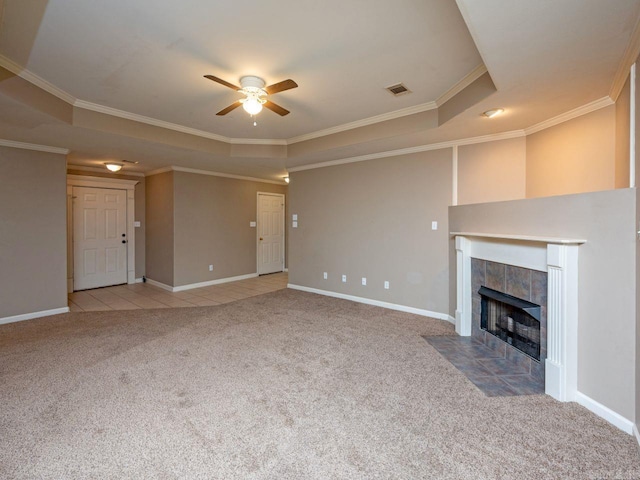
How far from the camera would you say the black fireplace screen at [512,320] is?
279 cm

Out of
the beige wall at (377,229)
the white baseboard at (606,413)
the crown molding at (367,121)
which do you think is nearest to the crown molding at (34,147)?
the crown molding at (367,121)

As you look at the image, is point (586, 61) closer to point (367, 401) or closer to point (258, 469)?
point (367, 401)

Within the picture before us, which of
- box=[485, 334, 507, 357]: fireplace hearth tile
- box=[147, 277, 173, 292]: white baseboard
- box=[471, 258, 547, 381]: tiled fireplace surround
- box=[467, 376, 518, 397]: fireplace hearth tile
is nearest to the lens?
box=[467, 376, 518, 397]: fireplace hearth tile

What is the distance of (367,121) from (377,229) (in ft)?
5.59

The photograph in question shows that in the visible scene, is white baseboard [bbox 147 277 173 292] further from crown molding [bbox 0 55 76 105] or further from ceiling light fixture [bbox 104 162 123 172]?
crown molding [bbox 0 55 76 105]

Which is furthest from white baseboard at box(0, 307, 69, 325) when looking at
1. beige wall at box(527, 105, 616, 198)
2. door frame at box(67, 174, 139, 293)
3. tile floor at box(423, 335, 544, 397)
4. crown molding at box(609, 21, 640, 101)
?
crown molding at box(609, 21, 640, 101)

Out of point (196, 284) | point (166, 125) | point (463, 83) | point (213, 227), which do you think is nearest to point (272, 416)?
point (463, 83)

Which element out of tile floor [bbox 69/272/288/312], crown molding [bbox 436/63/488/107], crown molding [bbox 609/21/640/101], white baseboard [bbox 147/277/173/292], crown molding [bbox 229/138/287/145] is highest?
crown molding [bbox 229/138/287/145]

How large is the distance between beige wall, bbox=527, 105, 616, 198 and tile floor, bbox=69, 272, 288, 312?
4730mm

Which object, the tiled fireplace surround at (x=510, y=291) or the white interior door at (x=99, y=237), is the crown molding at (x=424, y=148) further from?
the white interior door at (x=99, y=237)

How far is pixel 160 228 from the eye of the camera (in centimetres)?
654

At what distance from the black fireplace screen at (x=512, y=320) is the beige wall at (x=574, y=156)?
1.35 metres

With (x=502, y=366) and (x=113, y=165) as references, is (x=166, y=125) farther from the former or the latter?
(x=502, y=366)

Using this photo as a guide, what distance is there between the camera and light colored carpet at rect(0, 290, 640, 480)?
173cm
